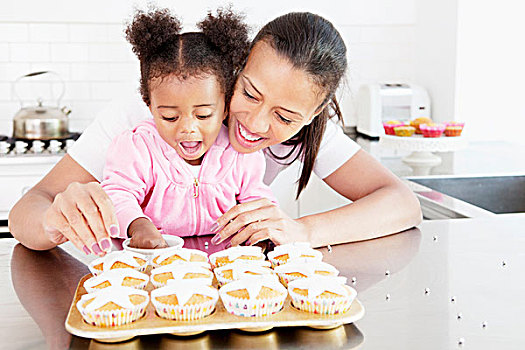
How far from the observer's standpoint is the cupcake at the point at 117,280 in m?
0.97

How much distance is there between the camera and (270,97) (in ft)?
4.33

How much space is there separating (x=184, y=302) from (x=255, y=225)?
41cm

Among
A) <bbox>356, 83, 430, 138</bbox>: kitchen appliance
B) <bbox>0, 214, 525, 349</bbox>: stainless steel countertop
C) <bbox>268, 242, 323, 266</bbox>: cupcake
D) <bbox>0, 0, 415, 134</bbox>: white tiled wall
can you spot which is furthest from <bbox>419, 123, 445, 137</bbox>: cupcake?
<bbox>268, 242, 323, 266</bbox>: cupcake

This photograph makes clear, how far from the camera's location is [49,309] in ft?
3.23

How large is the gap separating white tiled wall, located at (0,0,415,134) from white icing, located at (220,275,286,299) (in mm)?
2662

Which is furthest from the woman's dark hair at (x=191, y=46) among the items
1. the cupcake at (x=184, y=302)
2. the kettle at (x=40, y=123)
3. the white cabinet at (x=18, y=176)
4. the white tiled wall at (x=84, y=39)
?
the white tiled wall at (x=84, y=39)

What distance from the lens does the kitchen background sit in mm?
3449

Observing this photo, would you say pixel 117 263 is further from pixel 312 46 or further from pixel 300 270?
pixel 312 46

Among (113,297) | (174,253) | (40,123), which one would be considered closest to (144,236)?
(174,253)

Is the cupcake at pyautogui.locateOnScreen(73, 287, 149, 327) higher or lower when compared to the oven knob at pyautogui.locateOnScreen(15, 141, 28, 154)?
higher

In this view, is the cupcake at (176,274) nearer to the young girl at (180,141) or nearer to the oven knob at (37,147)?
the young girl at (180,141)

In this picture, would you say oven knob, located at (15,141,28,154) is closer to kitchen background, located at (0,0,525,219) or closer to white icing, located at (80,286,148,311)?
kitchen background, located at (0,0,525,219)

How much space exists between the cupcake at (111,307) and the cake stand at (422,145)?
1.96 metres

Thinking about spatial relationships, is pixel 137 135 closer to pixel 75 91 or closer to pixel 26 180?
pixel 26 180
